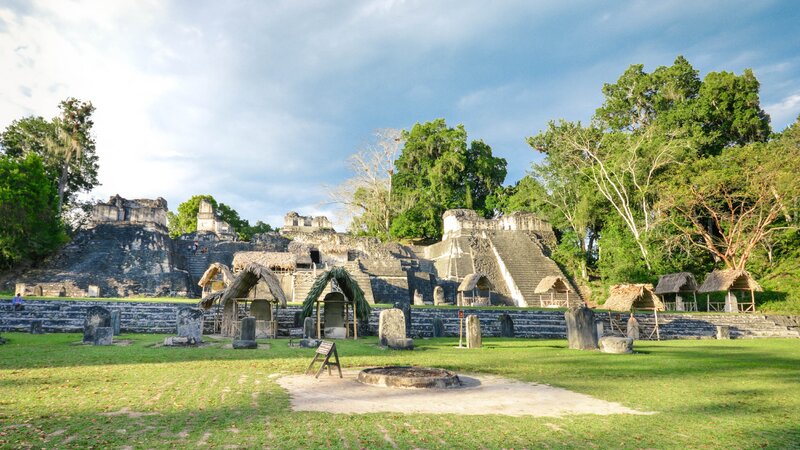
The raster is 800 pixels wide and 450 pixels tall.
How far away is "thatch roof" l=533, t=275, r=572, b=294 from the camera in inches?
985

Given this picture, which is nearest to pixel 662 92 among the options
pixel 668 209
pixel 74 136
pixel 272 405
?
pixel 668 209

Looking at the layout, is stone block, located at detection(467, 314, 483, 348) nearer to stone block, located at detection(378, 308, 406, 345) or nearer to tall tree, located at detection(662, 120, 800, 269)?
stone block, located at detection(378, 308, 406, 345)

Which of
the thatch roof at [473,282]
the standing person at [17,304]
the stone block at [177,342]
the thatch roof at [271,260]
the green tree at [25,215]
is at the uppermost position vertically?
the green tree at [25,215]

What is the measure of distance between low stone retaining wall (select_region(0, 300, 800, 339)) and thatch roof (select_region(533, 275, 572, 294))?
13.6 ft

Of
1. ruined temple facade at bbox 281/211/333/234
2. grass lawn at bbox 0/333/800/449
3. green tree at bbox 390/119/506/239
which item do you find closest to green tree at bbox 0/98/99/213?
ruined temple facade at bbox 281/211/333/234

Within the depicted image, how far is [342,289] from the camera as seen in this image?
52.5ft

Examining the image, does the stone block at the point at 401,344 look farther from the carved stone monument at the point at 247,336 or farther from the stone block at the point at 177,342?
the stone block at the point at 177,342

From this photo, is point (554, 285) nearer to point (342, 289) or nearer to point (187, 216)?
point (342, 289)

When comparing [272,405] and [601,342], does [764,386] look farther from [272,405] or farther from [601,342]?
[272,405]

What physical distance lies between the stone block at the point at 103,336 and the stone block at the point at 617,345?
42.7ft

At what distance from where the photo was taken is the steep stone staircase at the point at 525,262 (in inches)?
1125

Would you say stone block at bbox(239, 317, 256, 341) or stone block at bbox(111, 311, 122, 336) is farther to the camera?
stone block at bbox(111, 311, 122, 336)


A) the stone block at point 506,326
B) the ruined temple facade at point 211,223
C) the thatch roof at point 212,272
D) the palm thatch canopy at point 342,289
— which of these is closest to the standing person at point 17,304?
the thatch roof at point 212,272

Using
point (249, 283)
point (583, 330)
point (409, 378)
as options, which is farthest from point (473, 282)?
point (409, 378)
